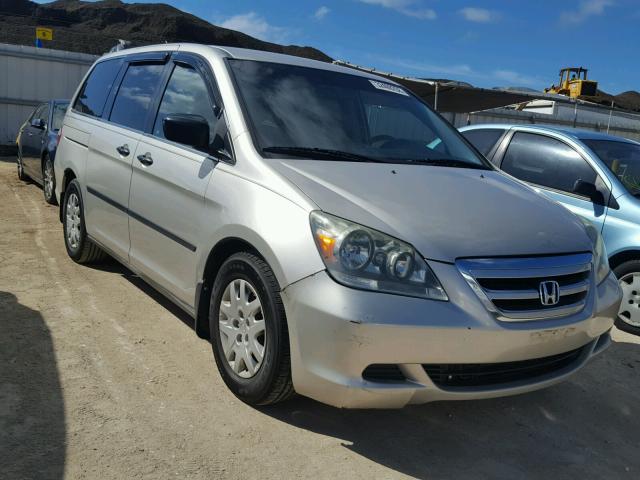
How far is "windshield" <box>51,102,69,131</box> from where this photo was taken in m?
8.02

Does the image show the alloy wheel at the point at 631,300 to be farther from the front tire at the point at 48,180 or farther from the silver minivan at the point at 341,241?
the front tire at the point at 48,180

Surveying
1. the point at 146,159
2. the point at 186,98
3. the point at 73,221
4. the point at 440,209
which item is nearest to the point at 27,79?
the point at 73,221

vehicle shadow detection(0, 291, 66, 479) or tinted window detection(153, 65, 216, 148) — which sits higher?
tinted window detection(153, 65, 216, 148)

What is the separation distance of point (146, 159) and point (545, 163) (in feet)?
12.3

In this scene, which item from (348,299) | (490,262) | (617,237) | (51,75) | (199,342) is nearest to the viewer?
(348,299)

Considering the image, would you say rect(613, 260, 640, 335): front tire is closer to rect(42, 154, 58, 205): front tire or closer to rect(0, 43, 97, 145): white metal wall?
rect(42, 154, 58, 205): front tire

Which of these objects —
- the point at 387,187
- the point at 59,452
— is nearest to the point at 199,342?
the point at 59,452

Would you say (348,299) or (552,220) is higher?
(552,220)

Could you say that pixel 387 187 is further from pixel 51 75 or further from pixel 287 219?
pixel 51 75

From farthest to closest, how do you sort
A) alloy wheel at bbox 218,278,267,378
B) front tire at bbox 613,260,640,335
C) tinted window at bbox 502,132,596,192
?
tinted window at bbox 502,132,596,192, front tire at bbox 613,260,640,335, alloy wheel at bbox 218,278,267,378

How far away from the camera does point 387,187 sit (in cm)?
292

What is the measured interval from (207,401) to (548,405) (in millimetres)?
1955

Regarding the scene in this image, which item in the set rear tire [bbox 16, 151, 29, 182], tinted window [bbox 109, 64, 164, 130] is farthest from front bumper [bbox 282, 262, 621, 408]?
rear tire [bbox 16, 151, 29, 182]

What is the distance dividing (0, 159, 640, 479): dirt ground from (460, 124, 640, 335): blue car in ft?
3.67
